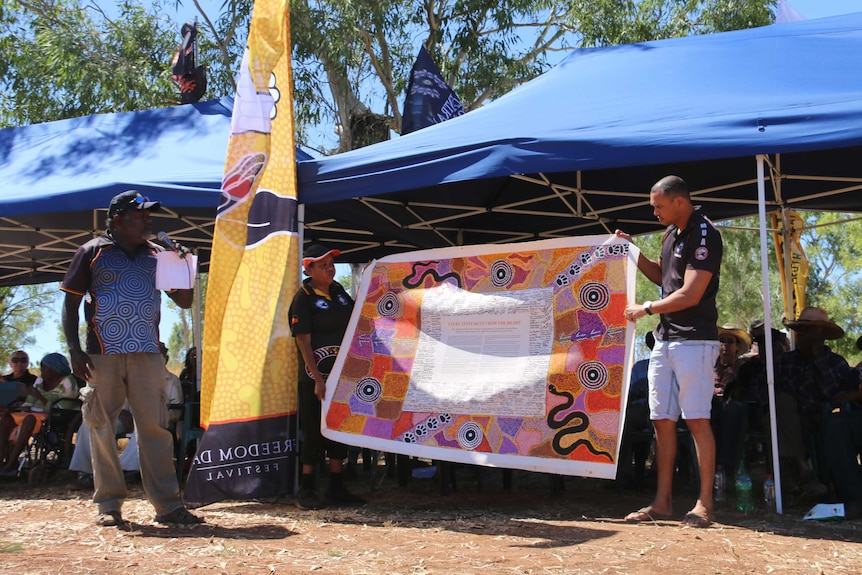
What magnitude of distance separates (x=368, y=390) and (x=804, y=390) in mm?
2917

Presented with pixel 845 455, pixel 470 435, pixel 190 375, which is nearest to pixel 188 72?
pixel 190 375

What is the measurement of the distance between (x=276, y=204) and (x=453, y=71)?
11026mm

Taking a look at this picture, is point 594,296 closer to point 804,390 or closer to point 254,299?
point 804,390

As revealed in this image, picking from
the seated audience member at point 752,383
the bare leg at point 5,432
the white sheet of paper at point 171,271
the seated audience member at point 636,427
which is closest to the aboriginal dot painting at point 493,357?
the seated audience member at point 636,427

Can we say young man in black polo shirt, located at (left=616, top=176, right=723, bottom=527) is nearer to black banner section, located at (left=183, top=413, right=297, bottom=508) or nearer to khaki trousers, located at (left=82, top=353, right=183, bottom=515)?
black banner section, located at (left=183, top=413, right=297, bottom=508)

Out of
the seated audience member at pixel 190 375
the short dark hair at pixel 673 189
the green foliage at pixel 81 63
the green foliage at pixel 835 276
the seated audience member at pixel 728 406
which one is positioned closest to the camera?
the short dark hair at pixel 673 189

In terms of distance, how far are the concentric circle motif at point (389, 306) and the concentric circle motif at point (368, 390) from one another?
48cm

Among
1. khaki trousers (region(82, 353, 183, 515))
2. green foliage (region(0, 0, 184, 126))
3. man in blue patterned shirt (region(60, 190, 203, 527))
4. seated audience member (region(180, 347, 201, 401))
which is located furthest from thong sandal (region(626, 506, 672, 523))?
green foliage (region(0, 0, 184, 126))

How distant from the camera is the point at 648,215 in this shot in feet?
28.5

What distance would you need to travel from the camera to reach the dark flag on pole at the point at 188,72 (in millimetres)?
9461

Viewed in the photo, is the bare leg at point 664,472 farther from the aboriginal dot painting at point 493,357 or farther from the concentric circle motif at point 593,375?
the concentric circle motif at point 593,375

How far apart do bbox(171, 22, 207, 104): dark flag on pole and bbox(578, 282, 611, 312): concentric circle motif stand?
18.1 feet

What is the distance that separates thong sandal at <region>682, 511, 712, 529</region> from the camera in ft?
16.1

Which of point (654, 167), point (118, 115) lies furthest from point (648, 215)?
point (118, 115)
